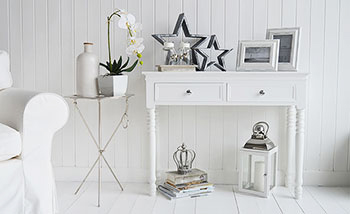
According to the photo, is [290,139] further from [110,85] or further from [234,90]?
[110,85]

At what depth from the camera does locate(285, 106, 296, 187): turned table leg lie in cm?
273

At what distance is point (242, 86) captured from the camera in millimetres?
2459

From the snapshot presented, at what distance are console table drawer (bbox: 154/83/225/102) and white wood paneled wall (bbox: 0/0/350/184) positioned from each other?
379 mm

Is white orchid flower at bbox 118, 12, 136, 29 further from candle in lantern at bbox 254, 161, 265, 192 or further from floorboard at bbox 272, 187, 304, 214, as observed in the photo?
floorboard at bbox 272, 187, 304, 214

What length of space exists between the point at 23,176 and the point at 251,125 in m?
1.54

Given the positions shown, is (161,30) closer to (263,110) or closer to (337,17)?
(263,110)

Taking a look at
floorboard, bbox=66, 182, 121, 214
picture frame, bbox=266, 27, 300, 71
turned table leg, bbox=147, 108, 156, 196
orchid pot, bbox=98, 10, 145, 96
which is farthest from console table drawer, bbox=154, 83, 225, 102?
floorboard, bbox=66, 182, 121, 214

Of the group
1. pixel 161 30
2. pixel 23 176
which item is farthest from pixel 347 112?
pixel 23 176

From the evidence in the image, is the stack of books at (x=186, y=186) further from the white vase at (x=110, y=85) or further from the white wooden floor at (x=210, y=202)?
the white vase at (x=110, y=85)

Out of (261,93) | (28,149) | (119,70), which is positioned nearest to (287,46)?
(261,93)

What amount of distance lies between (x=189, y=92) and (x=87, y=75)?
0.63 meters

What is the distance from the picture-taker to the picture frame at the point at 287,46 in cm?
257

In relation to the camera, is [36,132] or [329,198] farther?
[329,198]

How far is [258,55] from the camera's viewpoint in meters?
2.55
